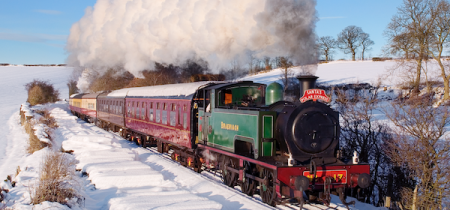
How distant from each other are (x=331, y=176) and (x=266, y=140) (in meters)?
1.50

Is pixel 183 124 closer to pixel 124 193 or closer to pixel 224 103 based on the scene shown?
pixel 224 103

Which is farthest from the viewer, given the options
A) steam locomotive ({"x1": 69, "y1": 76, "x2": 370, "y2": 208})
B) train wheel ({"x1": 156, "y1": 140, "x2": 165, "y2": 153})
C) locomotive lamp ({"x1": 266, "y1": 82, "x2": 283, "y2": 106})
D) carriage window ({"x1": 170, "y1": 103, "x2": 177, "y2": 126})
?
train wheel ({"x1": 156, "y1": 140, "x2": 165, "y2": 153})

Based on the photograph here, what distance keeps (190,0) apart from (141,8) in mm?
6714

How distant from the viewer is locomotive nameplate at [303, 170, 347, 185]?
6988 millimetres

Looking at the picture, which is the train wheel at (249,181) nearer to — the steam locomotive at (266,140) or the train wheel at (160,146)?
the steam locomotive at (266,140)

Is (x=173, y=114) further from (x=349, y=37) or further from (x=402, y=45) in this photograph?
(x=349, y=37)

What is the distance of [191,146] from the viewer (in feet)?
34.8

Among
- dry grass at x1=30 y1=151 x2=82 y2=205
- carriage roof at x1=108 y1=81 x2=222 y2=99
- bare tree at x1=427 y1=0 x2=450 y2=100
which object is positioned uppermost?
bare tree at x1=427 y1=0 x2=450 y2=100

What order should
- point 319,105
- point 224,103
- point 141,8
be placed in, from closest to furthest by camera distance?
point 319,105, point 224,103, point 141,8

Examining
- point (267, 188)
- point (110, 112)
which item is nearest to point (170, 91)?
point (267, 188)

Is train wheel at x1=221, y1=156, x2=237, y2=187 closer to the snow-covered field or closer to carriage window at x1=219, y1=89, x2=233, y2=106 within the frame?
the snow-covered field

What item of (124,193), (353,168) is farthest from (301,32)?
(124,193)

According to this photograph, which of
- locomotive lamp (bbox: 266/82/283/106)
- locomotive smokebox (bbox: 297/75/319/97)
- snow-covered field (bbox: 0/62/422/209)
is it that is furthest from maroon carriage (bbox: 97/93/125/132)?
locomotive smokebox (bbox: 297/75/319/97)

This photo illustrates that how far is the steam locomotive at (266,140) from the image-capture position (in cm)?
697
